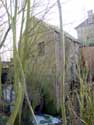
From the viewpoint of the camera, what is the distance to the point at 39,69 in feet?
31.3

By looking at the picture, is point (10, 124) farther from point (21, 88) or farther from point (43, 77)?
point (43, 77)

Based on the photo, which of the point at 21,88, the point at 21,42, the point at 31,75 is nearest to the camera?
the point at 21,88

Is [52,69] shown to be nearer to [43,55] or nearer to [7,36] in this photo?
[43,55]

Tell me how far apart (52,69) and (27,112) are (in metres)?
3.53

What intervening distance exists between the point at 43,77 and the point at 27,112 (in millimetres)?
2770

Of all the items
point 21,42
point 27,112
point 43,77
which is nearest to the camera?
point 21,42

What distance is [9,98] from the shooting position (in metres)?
9.35

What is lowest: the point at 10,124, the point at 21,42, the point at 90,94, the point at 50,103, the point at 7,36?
the point at 50,103

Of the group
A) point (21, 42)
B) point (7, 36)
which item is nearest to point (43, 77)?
point (7, 36)

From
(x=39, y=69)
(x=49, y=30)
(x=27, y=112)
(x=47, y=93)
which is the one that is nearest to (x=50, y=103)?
(x=47, y=93)

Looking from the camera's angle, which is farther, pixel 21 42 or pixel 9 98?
pixel 9 98

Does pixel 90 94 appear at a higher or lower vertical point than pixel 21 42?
lower

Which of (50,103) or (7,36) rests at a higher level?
(7,36)

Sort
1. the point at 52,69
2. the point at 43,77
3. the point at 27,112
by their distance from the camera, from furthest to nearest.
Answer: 1. the point at 52,69
2. the point at 43,77
3. the point at 27,112
